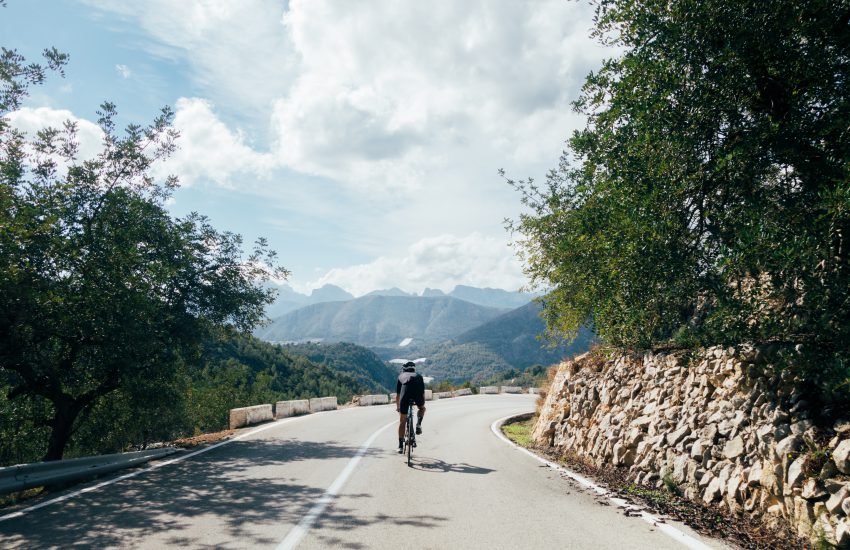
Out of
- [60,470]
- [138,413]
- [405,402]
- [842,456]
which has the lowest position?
[60,470]

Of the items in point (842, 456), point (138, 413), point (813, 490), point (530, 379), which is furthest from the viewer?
point (530, 379)

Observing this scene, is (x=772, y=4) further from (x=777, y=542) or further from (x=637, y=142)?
(x=777, y=542)

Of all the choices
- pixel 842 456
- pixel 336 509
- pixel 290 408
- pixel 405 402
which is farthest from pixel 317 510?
pixel 290 408

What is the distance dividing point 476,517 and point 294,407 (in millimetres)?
17645

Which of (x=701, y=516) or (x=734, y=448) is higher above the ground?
(x=734, y=448)

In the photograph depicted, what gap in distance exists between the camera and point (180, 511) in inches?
233

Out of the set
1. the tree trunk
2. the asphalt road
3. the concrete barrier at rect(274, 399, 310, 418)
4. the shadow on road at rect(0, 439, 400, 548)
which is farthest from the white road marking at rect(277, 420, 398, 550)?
the concrete barrier at rect(274, 399, 310, 418)

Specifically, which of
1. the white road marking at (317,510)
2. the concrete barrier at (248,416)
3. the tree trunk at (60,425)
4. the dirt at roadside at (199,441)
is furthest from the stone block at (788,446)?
the tree trunk at (60,425)

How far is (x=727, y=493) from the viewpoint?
5.84 m

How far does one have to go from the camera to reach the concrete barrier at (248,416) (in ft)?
55.1

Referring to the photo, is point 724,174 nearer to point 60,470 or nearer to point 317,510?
point 317,510

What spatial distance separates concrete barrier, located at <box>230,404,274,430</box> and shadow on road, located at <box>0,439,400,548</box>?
8.05m

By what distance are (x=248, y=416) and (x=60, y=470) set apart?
10307 millimetres

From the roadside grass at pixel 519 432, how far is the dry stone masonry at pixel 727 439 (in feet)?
12.3
